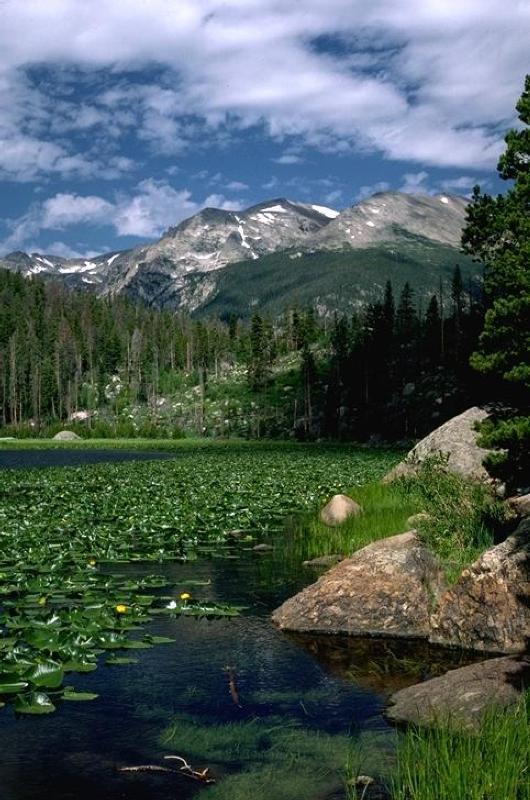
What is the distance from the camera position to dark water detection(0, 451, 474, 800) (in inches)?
300

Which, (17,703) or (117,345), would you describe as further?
(117,345)

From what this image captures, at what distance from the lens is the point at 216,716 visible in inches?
370

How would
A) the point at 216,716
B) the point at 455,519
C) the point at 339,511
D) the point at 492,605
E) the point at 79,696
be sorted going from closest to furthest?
the point at 216,716 → the point at 79,696 → the point at 492,605 → the point at 455,519 → the point at 339,511

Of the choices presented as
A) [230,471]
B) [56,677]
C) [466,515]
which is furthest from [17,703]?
[230,471]

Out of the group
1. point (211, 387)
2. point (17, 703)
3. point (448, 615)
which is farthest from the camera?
point (211, 387)

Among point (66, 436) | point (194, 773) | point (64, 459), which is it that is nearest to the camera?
point (194, 773)

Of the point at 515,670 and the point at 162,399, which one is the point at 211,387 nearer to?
the point at 162,399

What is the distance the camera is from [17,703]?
31.2ft

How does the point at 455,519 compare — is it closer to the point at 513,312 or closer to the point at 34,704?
the point at 513,312

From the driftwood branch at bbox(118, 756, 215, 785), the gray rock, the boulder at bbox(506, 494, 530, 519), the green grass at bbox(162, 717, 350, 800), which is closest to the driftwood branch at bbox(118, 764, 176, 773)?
the driftwood branch at bbox(118, 756, 215, 785)

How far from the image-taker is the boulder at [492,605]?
12.2m

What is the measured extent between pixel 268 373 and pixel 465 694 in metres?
148

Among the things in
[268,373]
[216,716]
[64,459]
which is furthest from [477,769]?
[268,373]

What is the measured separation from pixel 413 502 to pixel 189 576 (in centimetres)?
837
